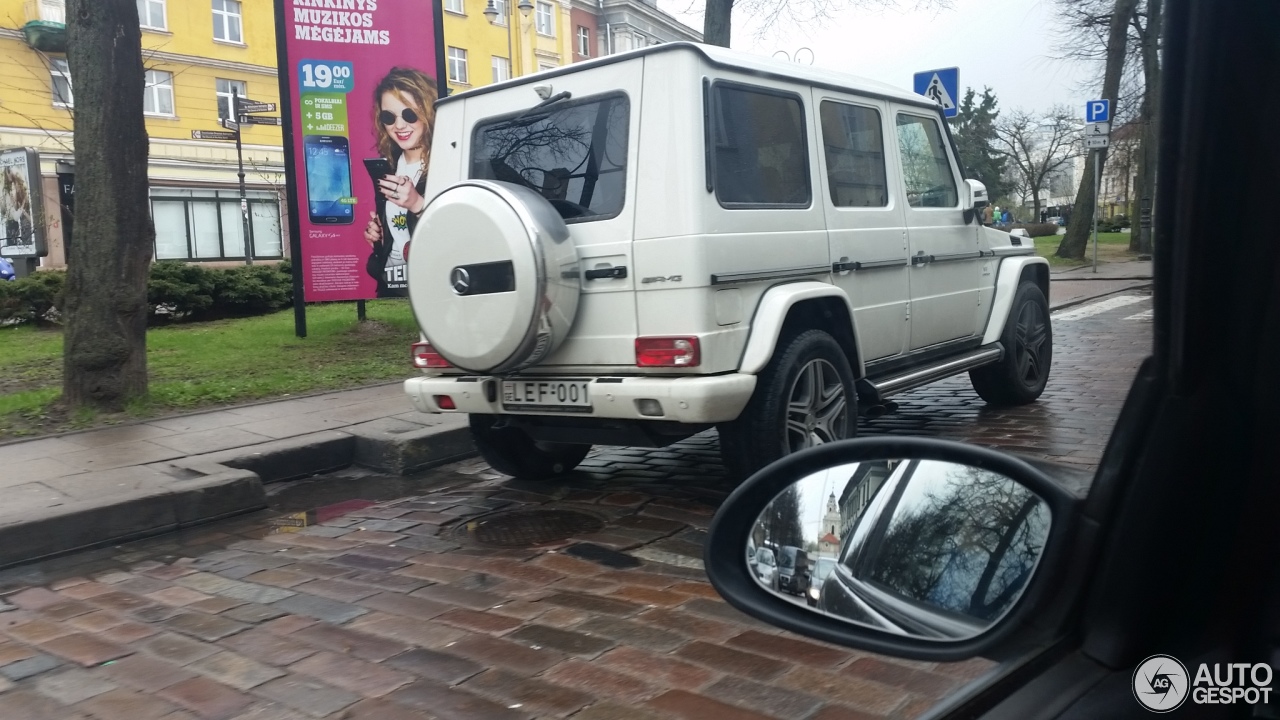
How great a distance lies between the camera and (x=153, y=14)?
35438mm

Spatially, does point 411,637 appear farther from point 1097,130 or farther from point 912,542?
point 1097,130

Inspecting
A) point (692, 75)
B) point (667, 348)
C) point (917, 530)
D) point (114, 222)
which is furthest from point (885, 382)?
point (114, 222)

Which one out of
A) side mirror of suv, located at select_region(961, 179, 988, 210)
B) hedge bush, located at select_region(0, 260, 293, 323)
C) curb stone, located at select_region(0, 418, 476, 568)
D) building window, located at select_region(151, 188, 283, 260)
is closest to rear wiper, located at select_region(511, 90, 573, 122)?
curb stone, located at select_region(0, 418, 476, 568)

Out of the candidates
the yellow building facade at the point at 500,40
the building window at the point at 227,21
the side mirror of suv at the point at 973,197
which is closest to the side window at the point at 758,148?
the side mirror of suv at the point at 973,197

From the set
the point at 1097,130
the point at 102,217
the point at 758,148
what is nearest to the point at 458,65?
the point at 102,217

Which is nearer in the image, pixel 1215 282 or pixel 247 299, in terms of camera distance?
pixel 1215 282

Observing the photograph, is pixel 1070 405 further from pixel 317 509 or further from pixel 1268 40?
pixel 317 509

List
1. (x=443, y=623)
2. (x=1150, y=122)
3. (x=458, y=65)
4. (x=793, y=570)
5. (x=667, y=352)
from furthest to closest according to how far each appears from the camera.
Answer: (x=458, y=65)
(x=667, y=352)
(x=443, y=623)
(x=793, y=570)
(x=1150, y=122)

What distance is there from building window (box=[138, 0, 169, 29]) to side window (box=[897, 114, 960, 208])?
34737 millimetres

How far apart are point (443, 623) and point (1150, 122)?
318 cm

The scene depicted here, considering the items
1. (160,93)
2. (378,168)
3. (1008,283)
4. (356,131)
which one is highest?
(160,93)

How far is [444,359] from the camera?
546cm

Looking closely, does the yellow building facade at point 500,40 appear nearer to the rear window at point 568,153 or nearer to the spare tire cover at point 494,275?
the rear window at point 568,153

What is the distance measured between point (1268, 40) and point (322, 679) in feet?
10.3
